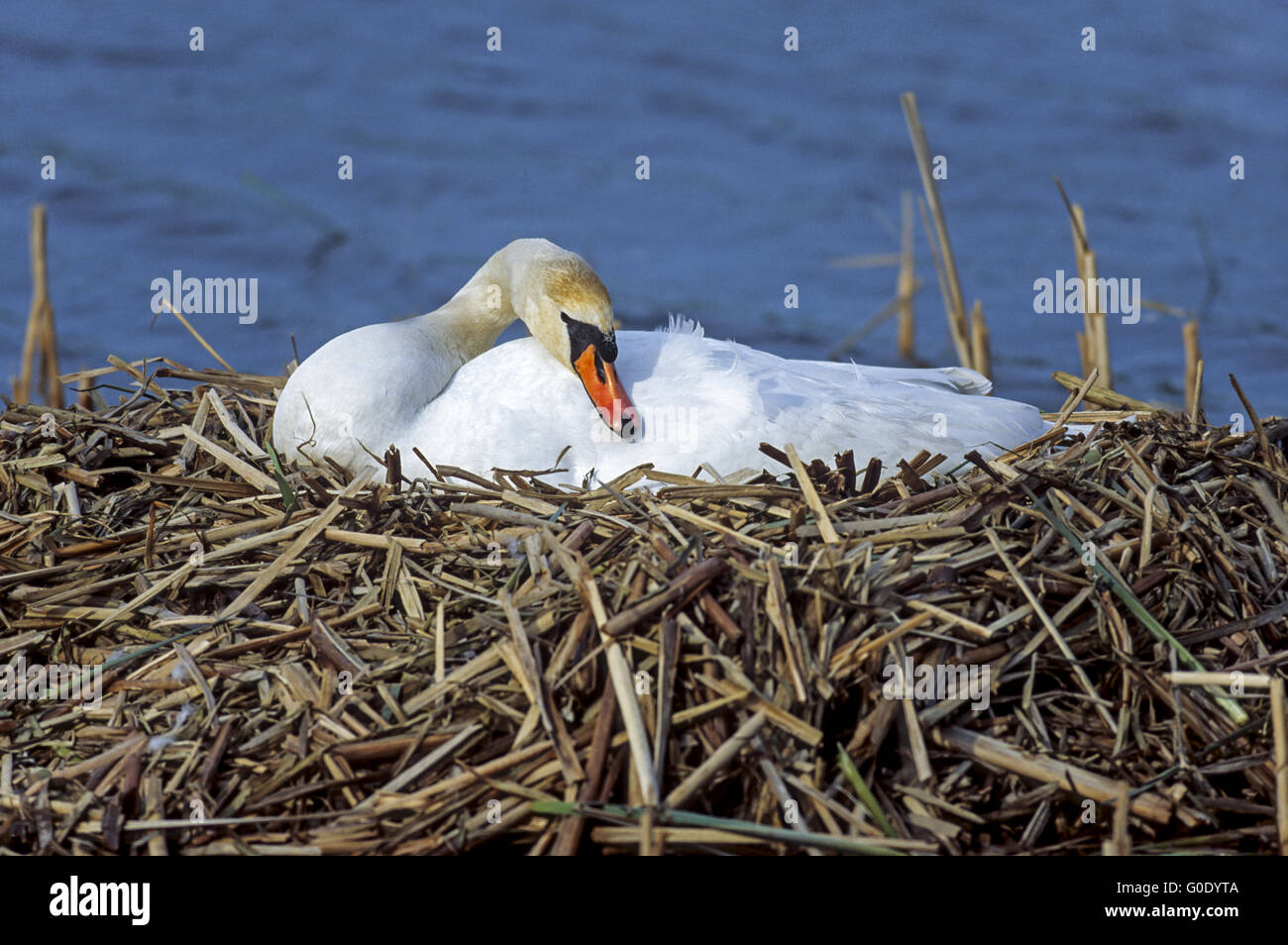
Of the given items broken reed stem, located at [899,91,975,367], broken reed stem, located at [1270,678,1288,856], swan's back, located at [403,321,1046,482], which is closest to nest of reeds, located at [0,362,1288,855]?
broken reed stem, located at [1270,678,1288,856]

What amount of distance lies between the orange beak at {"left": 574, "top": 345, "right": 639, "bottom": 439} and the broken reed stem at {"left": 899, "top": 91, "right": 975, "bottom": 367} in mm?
2404

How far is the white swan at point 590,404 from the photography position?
4.68 meters

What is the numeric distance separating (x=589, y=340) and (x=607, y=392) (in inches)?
10.7

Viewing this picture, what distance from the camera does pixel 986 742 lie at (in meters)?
3.40

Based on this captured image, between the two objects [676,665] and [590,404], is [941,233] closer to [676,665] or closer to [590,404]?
[590,404]

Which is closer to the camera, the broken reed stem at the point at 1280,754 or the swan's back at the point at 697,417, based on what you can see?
the broken reed stem at the point at 1280,754

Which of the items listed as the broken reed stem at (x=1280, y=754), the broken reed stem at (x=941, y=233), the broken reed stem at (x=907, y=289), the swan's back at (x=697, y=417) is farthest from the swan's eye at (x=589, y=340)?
the broken reed stem at (x=907, y=289)

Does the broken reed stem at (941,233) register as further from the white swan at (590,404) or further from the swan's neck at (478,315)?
the swan's neck at (478,315)

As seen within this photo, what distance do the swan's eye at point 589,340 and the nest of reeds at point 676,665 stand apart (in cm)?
67

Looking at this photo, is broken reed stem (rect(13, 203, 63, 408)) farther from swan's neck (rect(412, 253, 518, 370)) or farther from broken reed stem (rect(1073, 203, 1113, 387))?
broken reed stem (rect(1073, 203, 1113, 387))

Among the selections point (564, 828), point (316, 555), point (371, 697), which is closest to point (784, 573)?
point (564, 828)

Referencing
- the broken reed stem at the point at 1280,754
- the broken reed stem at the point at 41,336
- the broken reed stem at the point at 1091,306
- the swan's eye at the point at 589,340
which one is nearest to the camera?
the broken reed stem at the point at 1280,754
